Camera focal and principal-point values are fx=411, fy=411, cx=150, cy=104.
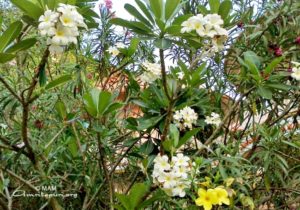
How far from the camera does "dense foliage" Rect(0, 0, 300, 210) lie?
1.52 meters

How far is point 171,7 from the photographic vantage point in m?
1.55

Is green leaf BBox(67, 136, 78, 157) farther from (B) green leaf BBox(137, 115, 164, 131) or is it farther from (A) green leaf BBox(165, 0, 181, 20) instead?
(A) green leaf BBox(165, 0, 181, 20)

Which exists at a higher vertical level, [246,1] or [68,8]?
[246,1]

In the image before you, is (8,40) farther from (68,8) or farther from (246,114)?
(246,114)

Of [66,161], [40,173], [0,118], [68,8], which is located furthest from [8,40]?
[0,118]

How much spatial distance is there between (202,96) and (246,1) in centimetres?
94

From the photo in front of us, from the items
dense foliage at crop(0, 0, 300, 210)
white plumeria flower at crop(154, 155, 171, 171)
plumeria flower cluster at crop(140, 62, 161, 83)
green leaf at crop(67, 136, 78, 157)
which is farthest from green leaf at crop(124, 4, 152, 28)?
green leaf at crop(67, 136, 78, 157)

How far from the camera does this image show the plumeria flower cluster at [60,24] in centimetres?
118

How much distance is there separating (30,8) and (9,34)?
13 cm

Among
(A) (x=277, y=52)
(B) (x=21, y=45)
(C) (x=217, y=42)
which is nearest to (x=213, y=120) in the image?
(A) (x=277, y=52)

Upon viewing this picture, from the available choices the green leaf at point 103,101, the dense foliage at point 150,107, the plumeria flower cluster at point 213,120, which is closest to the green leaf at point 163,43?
the dense foliage at point 150,107

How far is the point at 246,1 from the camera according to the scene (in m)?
2.78

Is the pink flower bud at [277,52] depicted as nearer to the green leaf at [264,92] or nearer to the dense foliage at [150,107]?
the dense foliage at [150,107]

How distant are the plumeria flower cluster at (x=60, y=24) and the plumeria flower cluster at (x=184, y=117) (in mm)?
883
